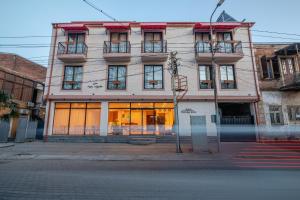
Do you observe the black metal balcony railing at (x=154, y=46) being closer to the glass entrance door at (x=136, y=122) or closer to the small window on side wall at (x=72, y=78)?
the glass entrance door at (x=136, y=122)

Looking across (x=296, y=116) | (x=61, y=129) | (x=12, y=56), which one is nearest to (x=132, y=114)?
(x=61, y=129)

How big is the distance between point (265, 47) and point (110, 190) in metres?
20.8

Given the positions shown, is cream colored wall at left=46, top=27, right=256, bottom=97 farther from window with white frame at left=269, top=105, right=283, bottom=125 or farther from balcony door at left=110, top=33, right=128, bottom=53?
window with white frame at left=269, top=105, right=283, bottom=125

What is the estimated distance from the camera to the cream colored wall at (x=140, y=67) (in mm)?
16109

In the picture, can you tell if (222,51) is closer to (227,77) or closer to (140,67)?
(227,77)

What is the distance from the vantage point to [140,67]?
16719 millimetres

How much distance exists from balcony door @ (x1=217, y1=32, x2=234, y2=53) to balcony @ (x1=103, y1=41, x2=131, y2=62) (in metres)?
9.65

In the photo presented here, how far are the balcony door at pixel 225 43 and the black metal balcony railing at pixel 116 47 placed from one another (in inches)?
380

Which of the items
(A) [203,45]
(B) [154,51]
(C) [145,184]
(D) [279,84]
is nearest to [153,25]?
(B) [154,51]

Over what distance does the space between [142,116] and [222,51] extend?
10.8 metres

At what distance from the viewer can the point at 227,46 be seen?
16.9m

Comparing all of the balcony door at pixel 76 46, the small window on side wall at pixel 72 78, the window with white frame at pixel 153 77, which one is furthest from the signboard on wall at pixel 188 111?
the balcony door at pixel 76 46

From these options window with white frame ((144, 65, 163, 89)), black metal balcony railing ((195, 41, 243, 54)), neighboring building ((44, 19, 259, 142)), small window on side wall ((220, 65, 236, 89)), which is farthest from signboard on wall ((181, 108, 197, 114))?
black metal balcony railing ((195, 41, 243, 54))

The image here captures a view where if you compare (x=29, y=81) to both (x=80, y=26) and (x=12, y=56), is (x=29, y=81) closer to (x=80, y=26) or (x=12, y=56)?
(x=12, y=56)
